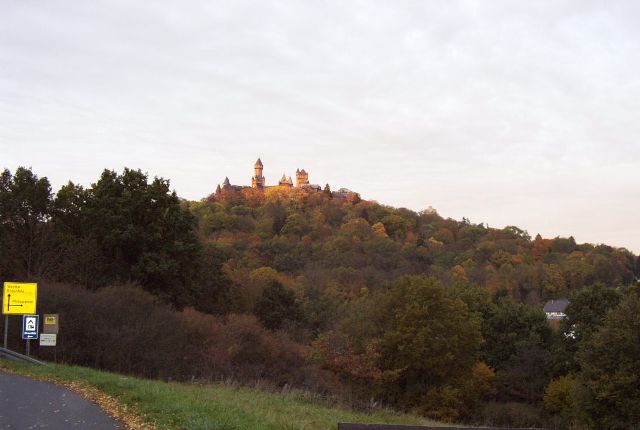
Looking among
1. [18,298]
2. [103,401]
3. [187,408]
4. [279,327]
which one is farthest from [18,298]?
[279,327]

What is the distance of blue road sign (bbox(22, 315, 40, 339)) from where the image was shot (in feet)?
66.6

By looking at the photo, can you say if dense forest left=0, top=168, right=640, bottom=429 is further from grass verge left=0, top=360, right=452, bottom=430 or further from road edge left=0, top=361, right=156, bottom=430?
road edge left=0, top=361, right=156, bottom=430

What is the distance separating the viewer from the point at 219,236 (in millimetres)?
115875

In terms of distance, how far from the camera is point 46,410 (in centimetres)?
1221

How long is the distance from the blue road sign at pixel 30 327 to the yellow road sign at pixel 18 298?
1.17 feet

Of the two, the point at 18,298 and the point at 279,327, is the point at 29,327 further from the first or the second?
the point at 279,327

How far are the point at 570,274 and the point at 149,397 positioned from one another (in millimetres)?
111084

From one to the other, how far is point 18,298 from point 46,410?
9.48 metres

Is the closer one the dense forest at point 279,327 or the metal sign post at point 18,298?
the metal sign post at point 18,298

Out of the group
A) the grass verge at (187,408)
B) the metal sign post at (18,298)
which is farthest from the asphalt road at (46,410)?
the metal sign post at (18,298)

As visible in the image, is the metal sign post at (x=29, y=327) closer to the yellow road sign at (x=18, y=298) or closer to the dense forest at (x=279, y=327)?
Answer: the yellow road sign at (x=18, y=298)

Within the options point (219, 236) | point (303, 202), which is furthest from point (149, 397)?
point (303, 202)

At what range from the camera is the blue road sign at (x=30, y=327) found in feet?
66.6

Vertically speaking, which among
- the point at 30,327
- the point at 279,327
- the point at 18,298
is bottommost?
the point at 279,327
